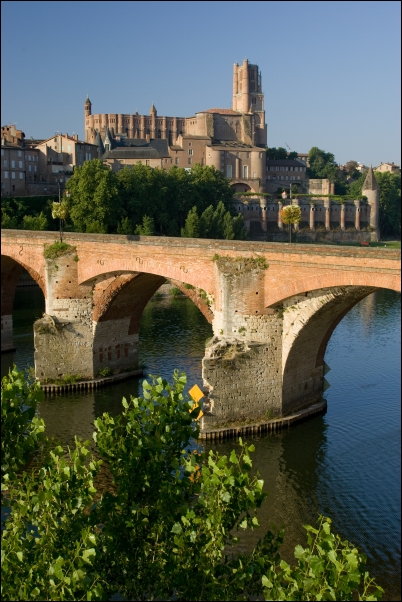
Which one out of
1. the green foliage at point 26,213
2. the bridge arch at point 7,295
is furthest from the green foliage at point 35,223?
the bridge arch at point 7,295

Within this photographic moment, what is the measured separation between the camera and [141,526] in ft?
34.6

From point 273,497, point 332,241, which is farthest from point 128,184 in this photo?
point 273,497

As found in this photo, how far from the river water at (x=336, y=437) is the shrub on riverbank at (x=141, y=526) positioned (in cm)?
152

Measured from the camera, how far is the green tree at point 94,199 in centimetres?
5475

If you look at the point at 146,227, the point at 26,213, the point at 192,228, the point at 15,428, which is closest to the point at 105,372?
the point at 15,428

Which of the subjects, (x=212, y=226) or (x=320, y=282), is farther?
(x=212, y=226)

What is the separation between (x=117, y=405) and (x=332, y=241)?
2497 inches

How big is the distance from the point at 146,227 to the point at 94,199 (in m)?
4.03

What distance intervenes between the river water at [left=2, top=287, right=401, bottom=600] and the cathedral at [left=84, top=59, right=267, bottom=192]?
5682cm

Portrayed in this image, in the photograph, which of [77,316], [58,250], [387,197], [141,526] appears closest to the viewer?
[141,526]

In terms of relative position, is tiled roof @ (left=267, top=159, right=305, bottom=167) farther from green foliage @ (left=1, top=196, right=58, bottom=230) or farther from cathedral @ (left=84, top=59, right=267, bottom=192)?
green foliage @ (left=1, top=196, right=58, bottom=230)

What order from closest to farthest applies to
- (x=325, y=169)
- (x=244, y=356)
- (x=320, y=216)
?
(x=244, y=356) → (x=320, y=216) → (x=325, y=169)

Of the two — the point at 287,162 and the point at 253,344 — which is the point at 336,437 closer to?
the point at 253,344

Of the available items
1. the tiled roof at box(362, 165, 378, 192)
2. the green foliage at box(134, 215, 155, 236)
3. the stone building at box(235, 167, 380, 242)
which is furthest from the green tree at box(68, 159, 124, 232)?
the tiled roof at box(362, 165, 378, 192)
